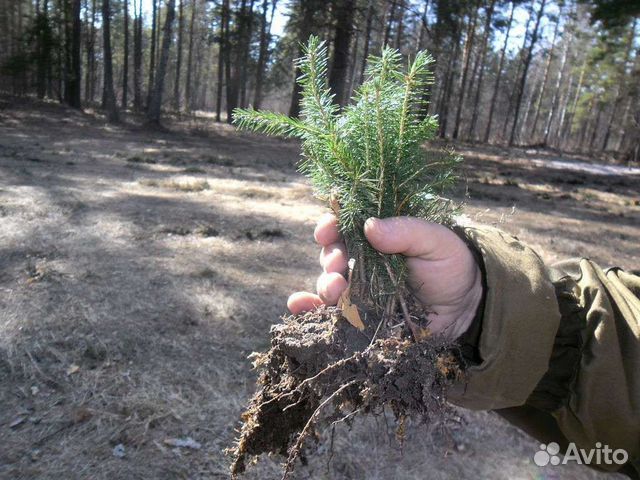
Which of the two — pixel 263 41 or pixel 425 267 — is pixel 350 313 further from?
pixel 263 41

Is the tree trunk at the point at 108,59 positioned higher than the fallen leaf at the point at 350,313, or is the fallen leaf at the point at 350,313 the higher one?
the tree trunk at the point at 108,59

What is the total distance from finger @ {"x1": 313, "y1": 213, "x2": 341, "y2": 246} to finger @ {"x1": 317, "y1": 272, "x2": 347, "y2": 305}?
133mm

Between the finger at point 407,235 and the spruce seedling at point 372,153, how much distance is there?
84 millimetres

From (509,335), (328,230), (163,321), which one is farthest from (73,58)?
(509,335)

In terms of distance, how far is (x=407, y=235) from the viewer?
1358mm

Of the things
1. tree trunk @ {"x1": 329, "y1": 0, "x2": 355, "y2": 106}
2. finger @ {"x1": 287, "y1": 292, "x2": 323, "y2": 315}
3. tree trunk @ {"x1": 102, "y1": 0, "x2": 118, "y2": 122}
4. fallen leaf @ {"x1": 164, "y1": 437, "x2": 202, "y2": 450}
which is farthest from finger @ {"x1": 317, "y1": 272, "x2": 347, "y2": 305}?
tree trunk @ {"x1": 102, "y1": 0, "x2": 118, "y2": 122}

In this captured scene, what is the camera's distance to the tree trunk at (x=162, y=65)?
51.3ft

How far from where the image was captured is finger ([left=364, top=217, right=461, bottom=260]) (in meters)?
1.34

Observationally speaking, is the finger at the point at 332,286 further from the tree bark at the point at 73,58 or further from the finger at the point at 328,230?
the tree bark at the point at 73,58

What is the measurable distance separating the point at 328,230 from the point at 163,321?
2818 mm

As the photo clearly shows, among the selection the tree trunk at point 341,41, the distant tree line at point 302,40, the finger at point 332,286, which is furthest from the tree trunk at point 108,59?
the finger at point 332,286

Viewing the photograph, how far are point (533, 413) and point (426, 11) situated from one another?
24.1 metres

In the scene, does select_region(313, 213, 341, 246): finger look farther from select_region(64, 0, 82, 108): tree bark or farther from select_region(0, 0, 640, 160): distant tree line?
select_region(64, 0, 82, 108): tree bark

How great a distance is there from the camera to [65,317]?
3.78 metres
